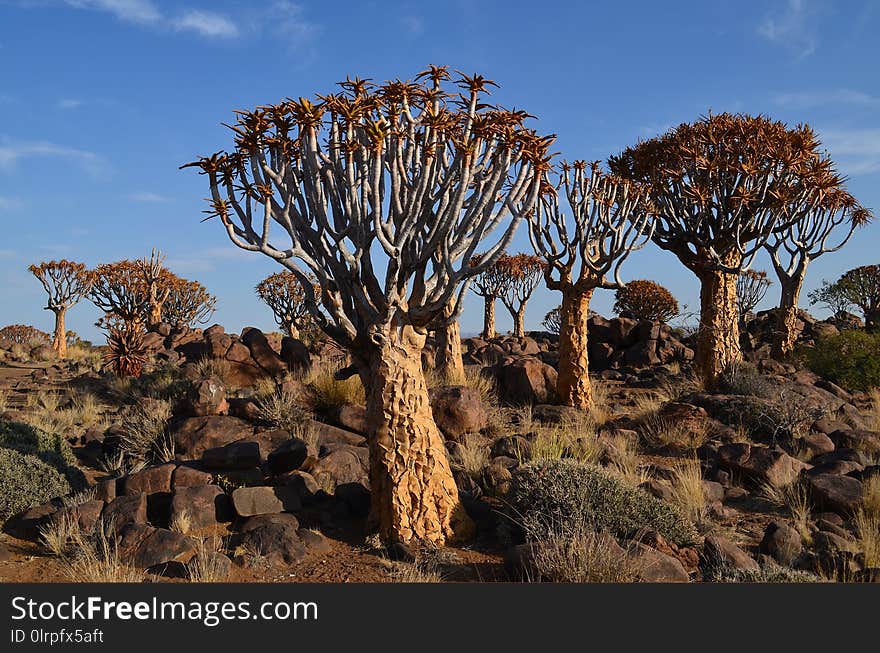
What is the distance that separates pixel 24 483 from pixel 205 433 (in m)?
2.64

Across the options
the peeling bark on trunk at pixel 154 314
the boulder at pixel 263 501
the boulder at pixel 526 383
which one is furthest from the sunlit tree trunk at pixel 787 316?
the peeling bark on trunk at pixel 154 314

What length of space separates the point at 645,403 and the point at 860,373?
262 inches

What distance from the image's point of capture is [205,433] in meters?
10.3

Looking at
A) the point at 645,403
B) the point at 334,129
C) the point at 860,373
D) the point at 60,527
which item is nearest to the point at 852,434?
the point at 645,403

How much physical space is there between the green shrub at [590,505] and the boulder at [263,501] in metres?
2.45

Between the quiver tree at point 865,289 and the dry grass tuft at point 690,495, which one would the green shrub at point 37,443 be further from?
the quiver tree at point 865,289

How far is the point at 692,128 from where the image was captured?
56.1 ft

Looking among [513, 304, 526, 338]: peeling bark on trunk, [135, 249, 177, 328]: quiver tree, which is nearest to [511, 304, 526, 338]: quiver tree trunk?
[513, 304, 526, 338]: peeling bark on trunk

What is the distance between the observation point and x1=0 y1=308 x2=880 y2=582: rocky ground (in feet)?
20.8

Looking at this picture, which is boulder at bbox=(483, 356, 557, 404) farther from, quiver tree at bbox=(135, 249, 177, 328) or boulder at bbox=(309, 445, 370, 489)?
quiver tree at bbox=(135, 249, 177, 328)

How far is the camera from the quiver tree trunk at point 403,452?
6.85 meters

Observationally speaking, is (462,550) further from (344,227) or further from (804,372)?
(804,372)

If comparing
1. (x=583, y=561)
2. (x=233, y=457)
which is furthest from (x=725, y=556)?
(x=233, y=457)

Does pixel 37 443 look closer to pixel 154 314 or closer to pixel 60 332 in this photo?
pixel 154 314
